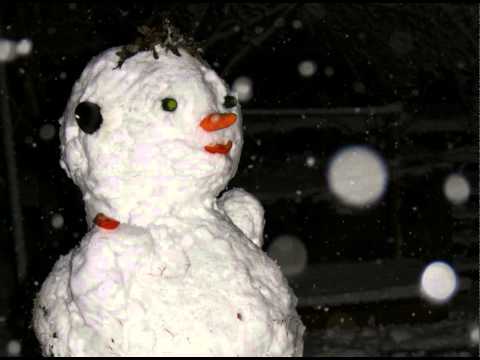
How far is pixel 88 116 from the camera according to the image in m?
1.75

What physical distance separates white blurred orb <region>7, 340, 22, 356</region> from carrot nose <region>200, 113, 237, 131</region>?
12.7ft

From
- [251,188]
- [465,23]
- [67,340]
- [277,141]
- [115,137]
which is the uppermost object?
[465,23]

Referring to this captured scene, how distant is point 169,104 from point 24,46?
3.45 metres

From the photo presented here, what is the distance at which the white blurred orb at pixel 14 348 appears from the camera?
4.75 meters

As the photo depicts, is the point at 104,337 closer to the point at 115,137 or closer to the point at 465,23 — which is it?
the point at 115,137

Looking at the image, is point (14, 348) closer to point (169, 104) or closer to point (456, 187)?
point (169, 104)

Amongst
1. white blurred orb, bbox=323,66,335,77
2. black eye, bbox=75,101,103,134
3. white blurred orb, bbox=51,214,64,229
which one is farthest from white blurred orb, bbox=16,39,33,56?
A: black eye, bbox=75,101,103,134

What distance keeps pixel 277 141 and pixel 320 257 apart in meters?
1.39

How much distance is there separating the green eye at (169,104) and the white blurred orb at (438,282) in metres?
4.59

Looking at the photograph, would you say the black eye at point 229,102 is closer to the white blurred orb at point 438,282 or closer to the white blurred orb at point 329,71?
A: the white blurred orb at point 329,71

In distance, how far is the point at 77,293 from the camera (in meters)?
1.71

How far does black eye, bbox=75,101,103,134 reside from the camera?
175 centimetres

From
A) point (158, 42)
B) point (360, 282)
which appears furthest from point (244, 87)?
point (158, 42)

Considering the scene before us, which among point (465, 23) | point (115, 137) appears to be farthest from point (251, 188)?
point (115, 137)
